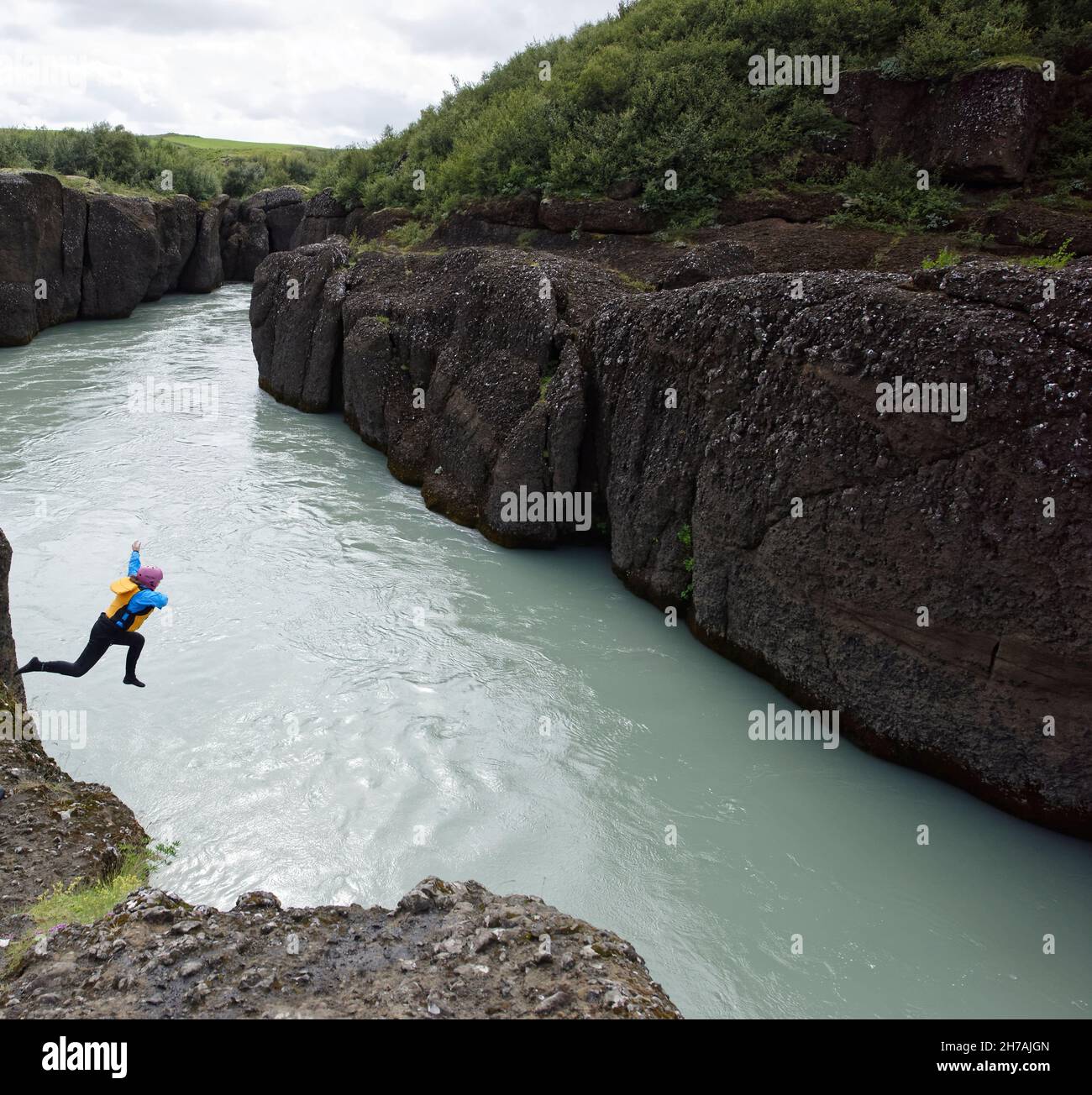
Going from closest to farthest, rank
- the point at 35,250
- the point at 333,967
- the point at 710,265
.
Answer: the point at 333,967, the point at 710,265, the point at 35,250

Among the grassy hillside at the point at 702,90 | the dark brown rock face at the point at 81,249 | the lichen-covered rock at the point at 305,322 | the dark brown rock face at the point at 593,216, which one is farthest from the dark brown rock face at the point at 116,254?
the dark brown rock face at the point at 593,216

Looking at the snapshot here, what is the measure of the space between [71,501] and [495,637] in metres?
7.92

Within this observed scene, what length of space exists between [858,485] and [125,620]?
6764 millimetres

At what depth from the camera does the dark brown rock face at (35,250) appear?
2330 cm

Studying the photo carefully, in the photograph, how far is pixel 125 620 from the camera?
24.4 feet

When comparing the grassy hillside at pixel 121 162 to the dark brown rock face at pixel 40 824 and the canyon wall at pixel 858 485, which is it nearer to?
the canyon wall at pixel 858 485

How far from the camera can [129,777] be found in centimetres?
701

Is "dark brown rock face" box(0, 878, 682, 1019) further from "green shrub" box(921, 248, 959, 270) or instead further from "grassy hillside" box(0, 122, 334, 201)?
"grassy hillside" box(0, 122, 334, 201)

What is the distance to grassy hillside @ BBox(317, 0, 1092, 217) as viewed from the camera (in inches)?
542

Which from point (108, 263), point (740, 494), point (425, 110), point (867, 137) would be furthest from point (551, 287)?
point (108, 263)

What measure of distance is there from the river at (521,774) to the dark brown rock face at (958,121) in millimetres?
8653

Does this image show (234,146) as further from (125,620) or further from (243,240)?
(125,620)

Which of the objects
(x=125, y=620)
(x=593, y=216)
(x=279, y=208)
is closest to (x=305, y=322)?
(x=593, y=216)

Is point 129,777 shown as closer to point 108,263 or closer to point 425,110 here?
point 425,110
